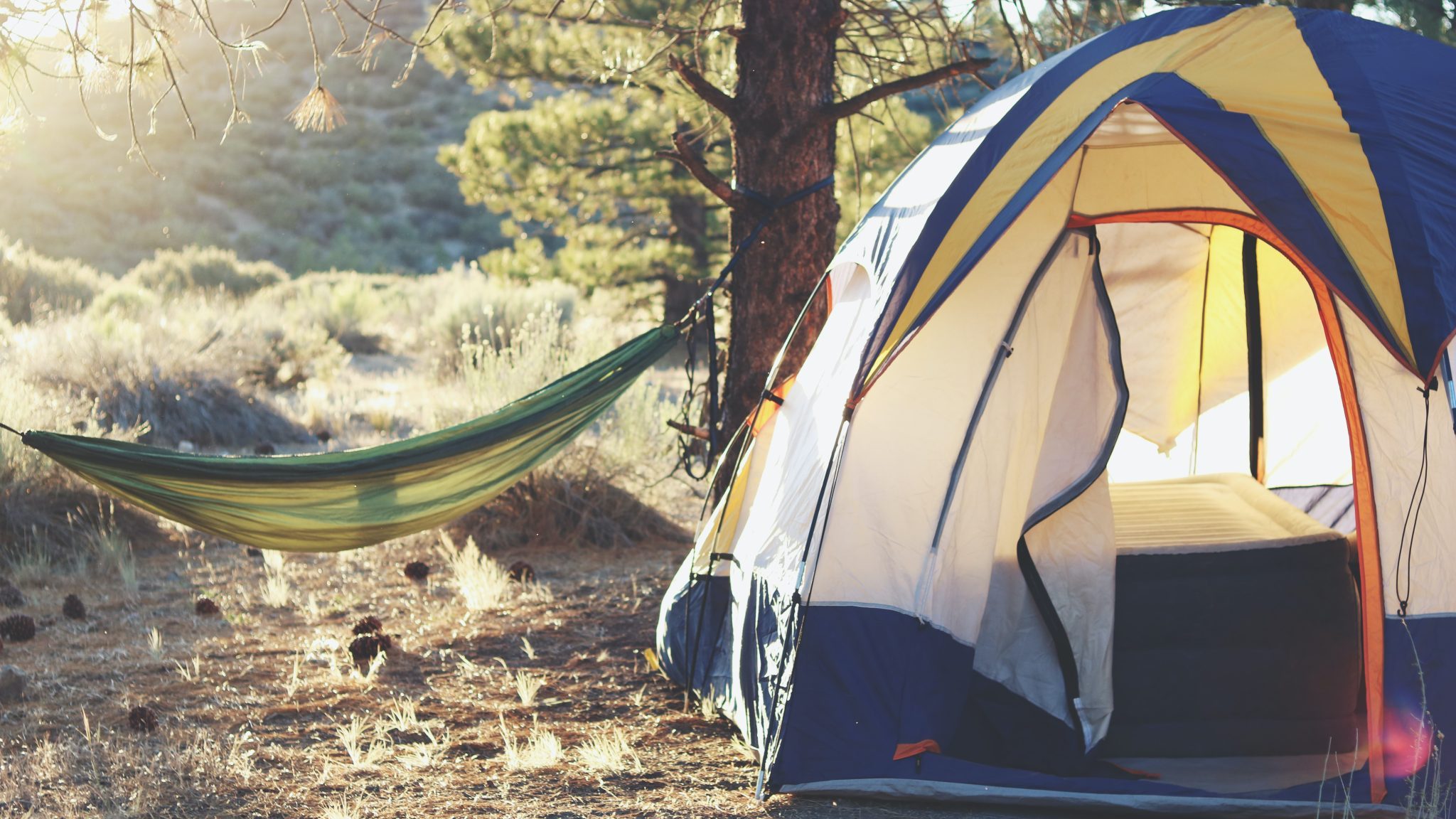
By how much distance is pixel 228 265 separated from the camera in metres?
16.8

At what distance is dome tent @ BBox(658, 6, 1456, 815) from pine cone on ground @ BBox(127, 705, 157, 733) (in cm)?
153

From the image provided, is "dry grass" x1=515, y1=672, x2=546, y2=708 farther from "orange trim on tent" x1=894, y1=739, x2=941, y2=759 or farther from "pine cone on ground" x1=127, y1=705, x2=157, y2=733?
"orange trim on tent" x1=894, y1=739, x2=941, y2=759

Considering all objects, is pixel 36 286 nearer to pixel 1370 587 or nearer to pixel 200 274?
pixel 200 274

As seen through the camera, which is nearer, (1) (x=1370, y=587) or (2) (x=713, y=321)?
(1) (x=1370, y=587)

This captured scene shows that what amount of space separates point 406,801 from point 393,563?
9.14ft

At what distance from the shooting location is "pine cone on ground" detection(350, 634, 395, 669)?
4.07 m

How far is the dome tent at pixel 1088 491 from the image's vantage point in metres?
2.76

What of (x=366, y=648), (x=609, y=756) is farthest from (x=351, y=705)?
(x=609, y=756)

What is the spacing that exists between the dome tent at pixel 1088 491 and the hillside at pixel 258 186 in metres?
21.0

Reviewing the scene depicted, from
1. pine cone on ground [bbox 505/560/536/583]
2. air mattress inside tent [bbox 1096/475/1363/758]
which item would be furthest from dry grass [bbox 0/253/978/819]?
air mattress inside tent [bbox 1096/475/1363/758]

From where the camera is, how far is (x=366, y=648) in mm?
4086

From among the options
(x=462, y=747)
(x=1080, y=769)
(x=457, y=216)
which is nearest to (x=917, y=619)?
(x=1080, y=769)

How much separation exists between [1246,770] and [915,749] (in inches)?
34.2

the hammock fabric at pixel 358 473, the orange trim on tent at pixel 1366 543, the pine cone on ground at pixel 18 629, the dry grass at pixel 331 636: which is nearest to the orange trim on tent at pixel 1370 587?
the orange trim on tent at pixel 1366 543
